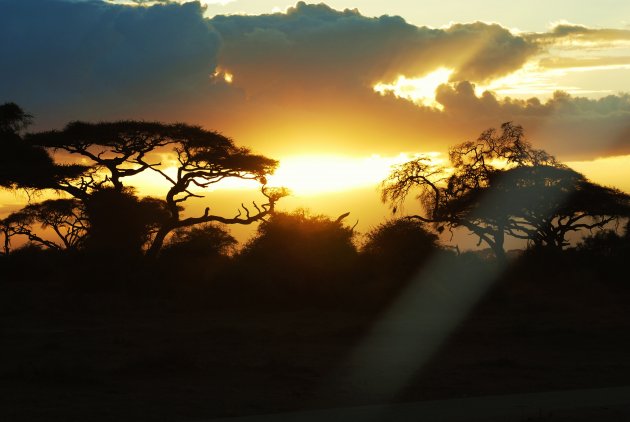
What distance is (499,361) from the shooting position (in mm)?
15508

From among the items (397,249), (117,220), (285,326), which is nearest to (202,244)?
(117,220)

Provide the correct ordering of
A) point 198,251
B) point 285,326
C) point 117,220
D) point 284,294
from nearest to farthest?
point 285,326 → point 284,294 → point 198,251 → point 117,220

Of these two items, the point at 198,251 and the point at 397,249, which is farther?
the point at 198,251

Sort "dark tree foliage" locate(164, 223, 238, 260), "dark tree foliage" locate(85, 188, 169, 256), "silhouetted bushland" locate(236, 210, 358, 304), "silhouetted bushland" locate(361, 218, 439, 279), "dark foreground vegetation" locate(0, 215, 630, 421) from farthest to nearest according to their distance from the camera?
1. "dark tree foliage" locate(85, 188, 169, 256)
2. "dark tree foliage" locate(164, 223, 238, 260)
3. "silhouetted bushland" locate(361, 218, 439, 279)
4. "silhouetted bushland" locate(236, 210, 358, 304)
5. "dark foreground vegetation" locate(0, 215, 630, 421)

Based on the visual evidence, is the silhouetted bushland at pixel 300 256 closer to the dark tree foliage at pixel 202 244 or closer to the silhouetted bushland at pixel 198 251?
the silhouetted bushland at pixel 198 251

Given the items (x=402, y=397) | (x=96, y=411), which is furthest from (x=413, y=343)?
(x=96, y=411)

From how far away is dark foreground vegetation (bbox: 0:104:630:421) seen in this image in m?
13.1

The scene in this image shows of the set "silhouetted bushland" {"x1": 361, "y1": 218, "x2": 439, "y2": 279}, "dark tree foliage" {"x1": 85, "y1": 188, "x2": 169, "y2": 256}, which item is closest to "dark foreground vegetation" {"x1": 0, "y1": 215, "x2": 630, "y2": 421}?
"silhouetted bushland" {"x1": 361, "y1": 218, "x2": 439, "y2": 279}

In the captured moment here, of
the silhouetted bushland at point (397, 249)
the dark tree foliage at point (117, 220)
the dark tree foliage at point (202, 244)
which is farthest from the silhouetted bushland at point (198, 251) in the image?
the silhouetted bushland at point (397, 249)

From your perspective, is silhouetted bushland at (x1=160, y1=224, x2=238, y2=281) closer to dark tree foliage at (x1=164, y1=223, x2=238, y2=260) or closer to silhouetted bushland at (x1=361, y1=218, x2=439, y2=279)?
dark tree foliage at (x1=164, y1=223, x2=238, y2=260)

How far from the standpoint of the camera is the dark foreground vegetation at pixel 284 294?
43.1ft

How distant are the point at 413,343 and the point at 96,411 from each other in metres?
8.80

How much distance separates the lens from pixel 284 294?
24.5 meters

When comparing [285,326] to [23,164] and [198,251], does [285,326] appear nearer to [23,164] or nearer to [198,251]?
[198,251]
